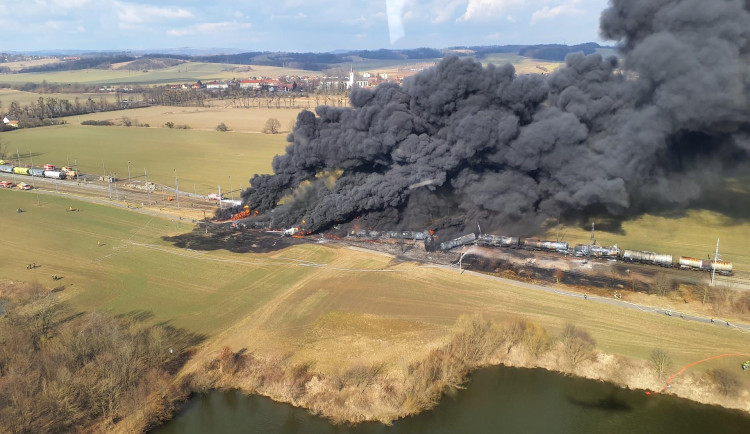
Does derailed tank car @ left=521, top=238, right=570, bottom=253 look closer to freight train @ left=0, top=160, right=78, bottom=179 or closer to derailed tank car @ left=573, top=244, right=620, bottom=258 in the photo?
derailed tank car @ left=573, top=244, right=620, bottom=258

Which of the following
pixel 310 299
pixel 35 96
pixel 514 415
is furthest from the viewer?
pixel 35 96

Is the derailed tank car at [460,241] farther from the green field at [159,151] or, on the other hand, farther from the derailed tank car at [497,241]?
the green field at [159,151]

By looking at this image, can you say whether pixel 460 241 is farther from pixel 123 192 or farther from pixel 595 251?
pixel 123 192

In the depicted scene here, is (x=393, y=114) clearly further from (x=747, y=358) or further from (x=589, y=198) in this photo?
(x=747, y=358)

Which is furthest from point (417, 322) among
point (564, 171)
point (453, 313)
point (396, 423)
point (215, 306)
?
point (564, 171)

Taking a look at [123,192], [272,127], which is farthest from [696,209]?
[272,127]

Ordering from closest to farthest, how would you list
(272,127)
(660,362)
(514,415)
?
(514,415) < (660,362) < (272,127)

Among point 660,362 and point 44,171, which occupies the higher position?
point 44,171

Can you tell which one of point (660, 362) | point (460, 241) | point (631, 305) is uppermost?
point (460, 241)
